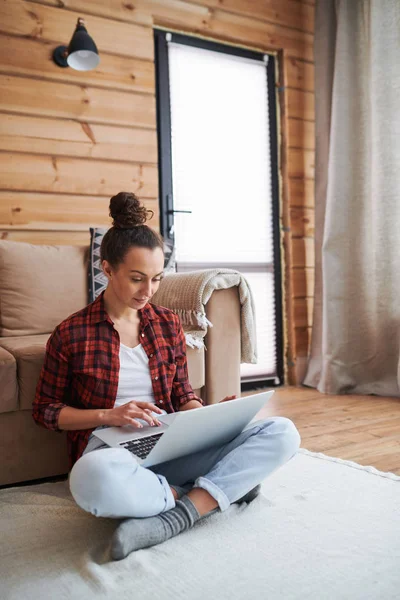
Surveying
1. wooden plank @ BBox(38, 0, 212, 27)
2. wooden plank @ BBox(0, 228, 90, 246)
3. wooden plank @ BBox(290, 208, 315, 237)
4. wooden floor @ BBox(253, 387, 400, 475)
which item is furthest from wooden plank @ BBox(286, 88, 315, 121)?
wooden floor @ BBox(253, 387, 400, 475)

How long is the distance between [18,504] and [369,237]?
2.25 m

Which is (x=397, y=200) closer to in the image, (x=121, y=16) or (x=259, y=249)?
(x=259, y=249)

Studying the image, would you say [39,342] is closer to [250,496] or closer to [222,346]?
[222,346]

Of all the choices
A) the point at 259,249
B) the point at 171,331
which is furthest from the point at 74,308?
the point at 259,249

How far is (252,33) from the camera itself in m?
3.40

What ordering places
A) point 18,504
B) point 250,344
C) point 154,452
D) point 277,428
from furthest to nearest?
point 250,344 → point 18,504 → point 277,428 → point 154,452

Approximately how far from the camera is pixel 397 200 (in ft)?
9.75

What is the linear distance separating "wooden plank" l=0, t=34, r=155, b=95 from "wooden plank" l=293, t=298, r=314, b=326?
1448 millimetres

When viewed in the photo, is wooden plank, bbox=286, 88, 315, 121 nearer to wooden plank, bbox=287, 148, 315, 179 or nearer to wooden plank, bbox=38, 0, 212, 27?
wooden plank, bbox=287, 148, 315, 179

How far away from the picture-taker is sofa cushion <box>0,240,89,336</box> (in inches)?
90.0

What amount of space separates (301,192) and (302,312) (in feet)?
2.37

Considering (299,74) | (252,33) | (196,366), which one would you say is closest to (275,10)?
(252,33)

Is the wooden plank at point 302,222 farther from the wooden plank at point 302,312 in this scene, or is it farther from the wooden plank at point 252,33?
the wooden plank at point 252,33

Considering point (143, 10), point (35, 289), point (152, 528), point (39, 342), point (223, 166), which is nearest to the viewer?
point (152, 528)
